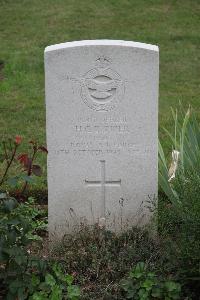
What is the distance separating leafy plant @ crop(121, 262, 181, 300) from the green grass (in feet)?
10.9

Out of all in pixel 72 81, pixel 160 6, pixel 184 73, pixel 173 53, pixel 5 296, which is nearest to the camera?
pixel 5 296

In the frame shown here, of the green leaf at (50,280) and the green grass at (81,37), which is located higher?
the green grass at (81,37)

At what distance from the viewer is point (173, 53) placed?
36.0 ft

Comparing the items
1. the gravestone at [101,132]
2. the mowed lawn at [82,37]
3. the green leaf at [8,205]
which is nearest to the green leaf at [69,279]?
the green leaf at [8,205]

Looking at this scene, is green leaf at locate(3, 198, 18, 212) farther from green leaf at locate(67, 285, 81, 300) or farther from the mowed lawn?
the mowed lawn

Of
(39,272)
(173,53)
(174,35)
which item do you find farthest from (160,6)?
(39,272)

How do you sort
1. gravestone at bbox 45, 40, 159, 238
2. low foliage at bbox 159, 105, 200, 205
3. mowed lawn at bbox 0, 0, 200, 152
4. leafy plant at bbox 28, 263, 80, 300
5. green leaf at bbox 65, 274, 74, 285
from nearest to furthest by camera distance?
1. leafy plant at bbox 28, 263, 80, 300
2. green leaf at bbox 65, 274, 74, 285
3. gravestone at bbox 45, 40, 159, 238
4. low foliage at bbox 159, 105, 200, 205
5. mowed lawn at bbox 0, 0, 200, 152

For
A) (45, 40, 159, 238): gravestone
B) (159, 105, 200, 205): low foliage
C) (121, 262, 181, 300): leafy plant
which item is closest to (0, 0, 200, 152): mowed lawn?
(159, 105, 200, 205): low foliage

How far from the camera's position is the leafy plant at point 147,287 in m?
3.88

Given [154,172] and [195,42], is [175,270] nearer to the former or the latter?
[154,172]

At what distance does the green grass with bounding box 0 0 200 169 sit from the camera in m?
8.30

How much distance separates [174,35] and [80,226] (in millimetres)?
7852

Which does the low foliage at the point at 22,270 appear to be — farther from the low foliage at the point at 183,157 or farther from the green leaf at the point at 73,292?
the low foliage at the point at 183,157

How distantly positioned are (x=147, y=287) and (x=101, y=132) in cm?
113
